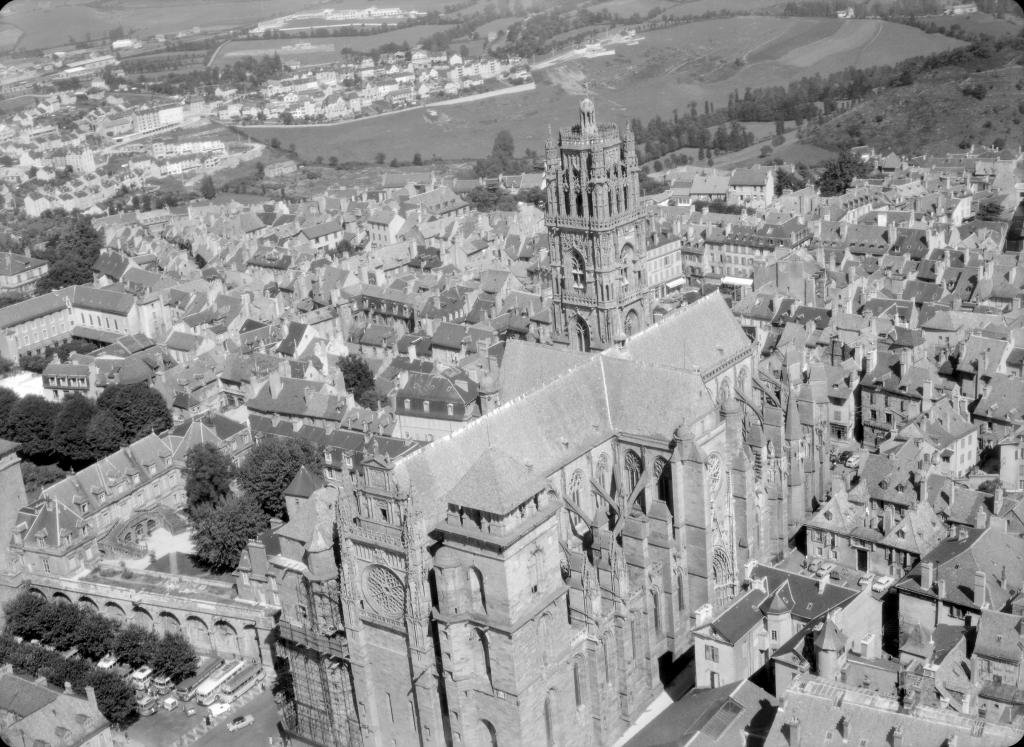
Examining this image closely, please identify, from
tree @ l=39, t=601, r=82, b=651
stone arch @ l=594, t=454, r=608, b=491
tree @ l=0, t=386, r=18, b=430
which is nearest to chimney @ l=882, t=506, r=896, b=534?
stone arch @ l=594, t=454, r=608, b=491

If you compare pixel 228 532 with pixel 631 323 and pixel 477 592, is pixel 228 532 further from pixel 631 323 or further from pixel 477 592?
pixel 477 592

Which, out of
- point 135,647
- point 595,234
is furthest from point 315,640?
point 595,234

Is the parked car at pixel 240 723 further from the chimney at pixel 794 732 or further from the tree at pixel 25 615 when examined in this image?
the chimney at pixel 794 732

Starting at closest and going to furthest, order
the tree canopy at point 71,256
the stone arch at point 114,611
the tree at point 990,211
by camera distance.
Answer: the stone arch at point 114,611 → the tree at point 990,211 → the tree canopy at point 71,256

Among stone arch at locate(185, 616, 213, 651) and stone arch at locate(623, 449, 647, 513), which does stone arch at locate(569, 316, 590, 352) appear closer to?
stone arch at locate(623, 449, 647, 513)

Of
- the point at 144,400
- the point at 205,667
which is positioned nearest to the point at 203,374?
the point at 144,400

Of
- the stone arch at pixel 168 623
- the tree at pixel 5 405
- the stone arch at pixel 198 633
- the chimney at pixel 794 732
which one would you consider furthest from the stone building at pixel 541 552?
the tree at pixel 5 405
